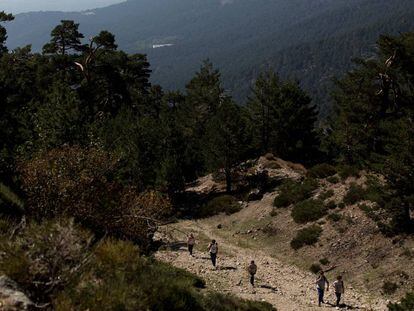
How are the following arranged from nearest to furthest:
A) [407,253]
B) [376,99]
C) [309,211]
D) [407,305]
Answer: [407,305]
[407,253]
[309,211]
[376,99]

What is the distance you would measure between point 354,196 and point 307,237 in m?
5.09

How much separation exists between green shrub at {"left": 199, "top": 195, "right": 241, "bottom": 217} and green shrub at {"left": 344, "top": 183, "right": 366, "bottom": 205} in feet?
34.4

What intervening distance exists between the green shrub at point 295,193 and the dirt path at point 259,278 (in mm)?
6293

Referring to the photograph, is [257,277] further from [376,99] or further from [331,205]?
[376,99]

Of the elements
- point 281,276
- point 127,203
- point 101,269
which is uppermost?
point 101,269

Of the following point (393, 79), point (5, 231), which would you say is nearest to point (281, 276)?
point (5, 231)

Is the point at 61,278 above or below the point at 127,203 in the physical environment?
above

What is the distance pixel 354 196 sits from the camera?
3300 centimetres

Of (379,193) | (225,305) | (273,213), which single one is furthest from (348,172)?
(225,305)

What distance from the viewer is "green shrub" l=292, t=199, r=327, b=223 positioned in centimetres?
3341

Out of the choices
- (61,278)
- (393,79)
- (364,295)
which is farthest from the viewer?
(393,79)

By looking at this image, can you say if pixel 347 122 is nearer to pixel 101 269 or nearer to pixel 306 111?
pixel 306 111

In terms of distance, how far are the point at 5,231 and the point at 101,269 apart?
3284 millimetres

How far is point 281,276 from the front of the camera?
1055 inches
